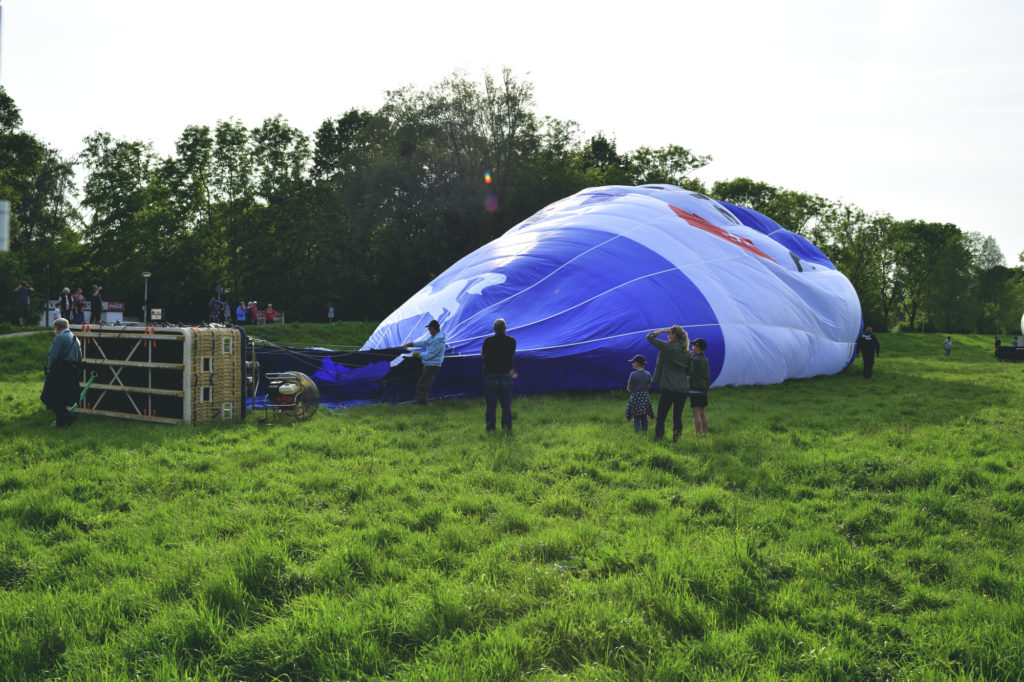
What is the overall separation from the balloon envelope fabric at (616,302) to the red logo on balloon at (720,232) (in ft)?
0.16

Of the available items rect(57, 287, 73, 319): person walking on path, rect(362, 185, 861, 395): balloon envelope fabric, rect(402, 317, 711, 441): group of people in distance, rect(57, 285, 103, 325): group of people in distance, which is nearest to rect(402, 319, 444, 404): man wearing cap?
rect(362, 185, 861, 395): balloon envelope fabric

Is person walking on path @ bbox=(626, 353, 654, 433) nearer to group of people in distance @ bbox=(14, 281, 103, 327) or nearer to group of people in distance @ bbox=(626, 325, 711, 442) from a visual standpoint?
group of people in distance @ bbox=(626, 325, 711, 442)

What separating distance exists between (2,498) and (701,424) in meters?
6.63

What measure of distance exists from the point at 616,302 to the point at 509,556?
25.4 feet

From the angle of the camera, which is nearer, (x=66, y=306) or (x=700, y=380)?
(x=700, y=380)

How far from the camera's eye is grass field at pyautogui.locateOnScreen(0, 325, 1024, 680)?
9.77ft

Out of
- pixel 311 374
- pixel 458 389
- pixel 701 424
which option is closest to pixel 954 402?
pixel 701 424

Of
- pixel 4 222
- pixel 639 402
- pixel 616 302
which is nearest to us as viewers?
pixel 4 222

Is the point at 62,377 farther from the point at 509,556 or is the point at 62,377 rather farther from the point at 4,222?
the point at 4,222

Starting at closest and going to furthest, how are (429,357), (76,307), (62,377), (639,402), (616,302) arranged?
(639,402), (62,377), (429,357), (616,302), (76,307)

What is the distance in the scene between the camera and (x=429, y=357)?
33.0ft

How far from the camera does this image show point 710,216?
1571 cm

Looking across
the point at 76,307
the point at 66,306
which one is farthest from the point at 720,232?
the point at 66,306

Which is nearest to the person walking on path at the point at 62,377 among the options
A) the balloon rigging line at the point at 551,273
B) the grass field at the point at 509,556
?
the grass field at the point at 509,556
